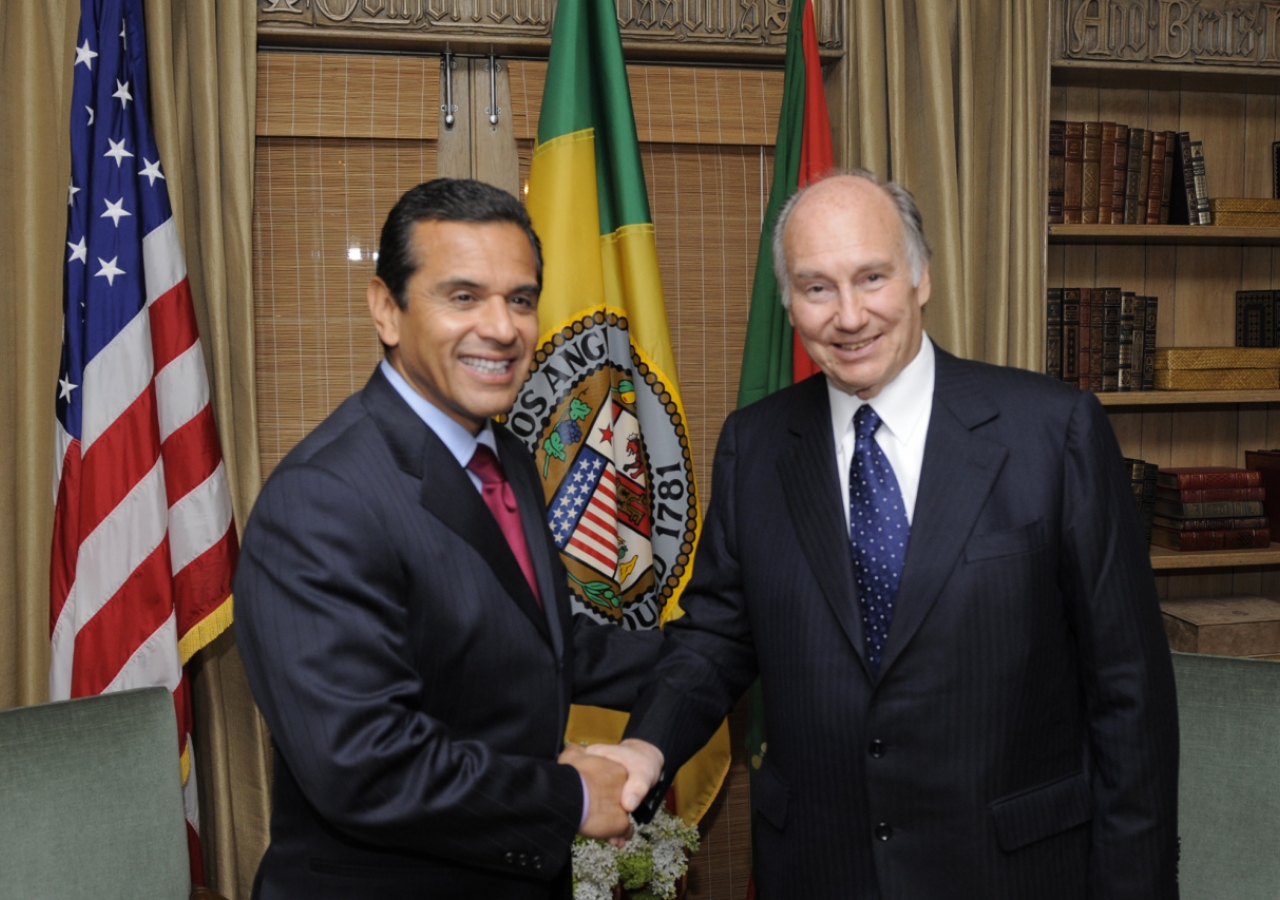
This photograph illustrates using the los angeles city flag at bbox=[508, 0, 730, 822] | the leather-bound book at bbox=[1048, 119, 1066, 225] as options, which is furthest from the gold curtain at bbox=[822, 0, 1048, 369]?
the los angeles city flag at bbox=[508, 0, 730, 822]

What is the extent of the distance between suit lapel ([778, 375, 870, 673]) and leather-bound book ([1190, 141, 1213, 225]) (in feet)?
6.87

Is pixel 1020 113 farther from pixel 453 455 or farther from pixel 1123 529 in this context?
pixel 453 455

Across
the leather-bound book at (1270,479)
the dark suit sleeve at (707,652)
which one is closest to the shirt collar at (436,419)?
the dark suit sleeve at (707,652)

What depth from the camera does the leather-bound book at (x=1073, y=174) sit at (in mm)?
3135

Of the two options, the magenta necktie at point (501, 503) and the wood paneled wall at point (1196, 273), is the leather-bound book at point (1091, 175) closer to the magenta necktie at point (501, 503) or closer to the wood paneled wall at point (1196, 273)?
the wood paneled wall at point (1196, 273)

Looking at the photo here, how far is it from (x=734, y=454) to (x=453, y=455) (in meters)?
0.49

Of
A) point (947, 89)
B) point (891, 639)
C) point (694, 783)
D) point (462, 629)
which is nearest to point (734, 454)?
point (891, 639)

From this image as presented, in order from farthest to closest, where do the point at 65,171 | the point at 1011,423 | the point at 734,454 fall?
the point at 65,171, the point at 734,454, the point at 1011,423

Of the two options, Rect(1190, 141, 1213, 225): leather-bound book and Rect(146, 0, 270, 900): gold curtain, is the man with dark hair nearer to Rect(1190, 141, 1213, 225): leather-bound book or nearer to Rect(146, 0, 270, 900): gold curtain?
Rect(146, 0, 270, 900): gold curtain

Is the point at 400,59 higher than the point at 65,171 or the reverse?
higher

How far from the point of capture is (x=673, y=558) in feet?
9.37

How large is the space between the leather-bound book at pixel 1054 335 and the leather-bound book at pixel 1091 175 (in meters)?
0.24

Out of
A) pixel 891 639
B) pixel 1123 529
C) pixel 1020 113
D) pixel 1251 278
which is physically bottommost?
pixel 891 639

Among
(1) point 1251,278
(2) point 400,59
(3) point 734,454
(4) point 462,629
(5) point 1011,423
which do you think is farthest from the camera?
(1) point 1251,278
